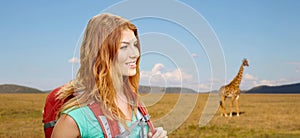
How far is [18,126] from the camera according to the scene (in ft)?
43.0

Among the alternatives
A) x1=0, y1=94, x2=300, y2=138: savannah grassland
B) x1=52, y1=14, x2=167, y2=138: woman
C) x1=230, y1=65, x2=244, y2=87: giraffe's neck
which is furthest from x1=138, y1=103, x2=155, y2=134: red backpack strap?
x1=230, y1=65, x2=244, y2=87: giraffe's neck

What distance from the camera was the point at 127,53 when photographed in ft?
5.08

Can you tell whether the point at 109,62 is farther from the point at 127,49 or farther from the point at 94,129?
the point at 94,129

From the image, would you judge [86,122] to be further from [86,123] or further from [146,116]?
[146,116]

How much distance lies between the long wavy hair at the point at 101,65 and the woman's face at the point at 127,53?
0.02m

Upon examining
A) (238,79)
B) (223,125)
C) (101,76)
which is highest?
(238,79)

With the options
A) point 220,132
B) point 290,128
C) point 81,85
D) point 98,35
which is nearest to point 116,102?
point 81,85

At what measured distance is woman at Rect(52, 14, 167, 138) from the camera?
1477 millimetres

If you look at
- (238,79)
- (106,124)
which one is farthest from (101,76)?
(238,79)

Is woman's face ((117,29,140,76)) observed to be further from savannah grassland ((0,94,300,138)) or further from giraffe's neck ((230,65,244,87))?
giraffe's neck ((230,65,244,87))

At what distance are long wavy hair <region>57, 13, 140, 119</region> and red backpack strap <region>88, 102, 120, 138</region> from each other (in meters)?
0.02

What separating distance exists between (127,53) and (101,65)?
11 cm

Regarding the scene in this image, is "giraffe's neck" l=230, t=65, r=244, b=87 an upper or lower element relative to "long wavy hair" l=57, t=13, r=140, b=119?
upper

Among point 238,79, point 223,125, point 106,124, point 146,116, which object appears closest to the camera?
point 106,124
